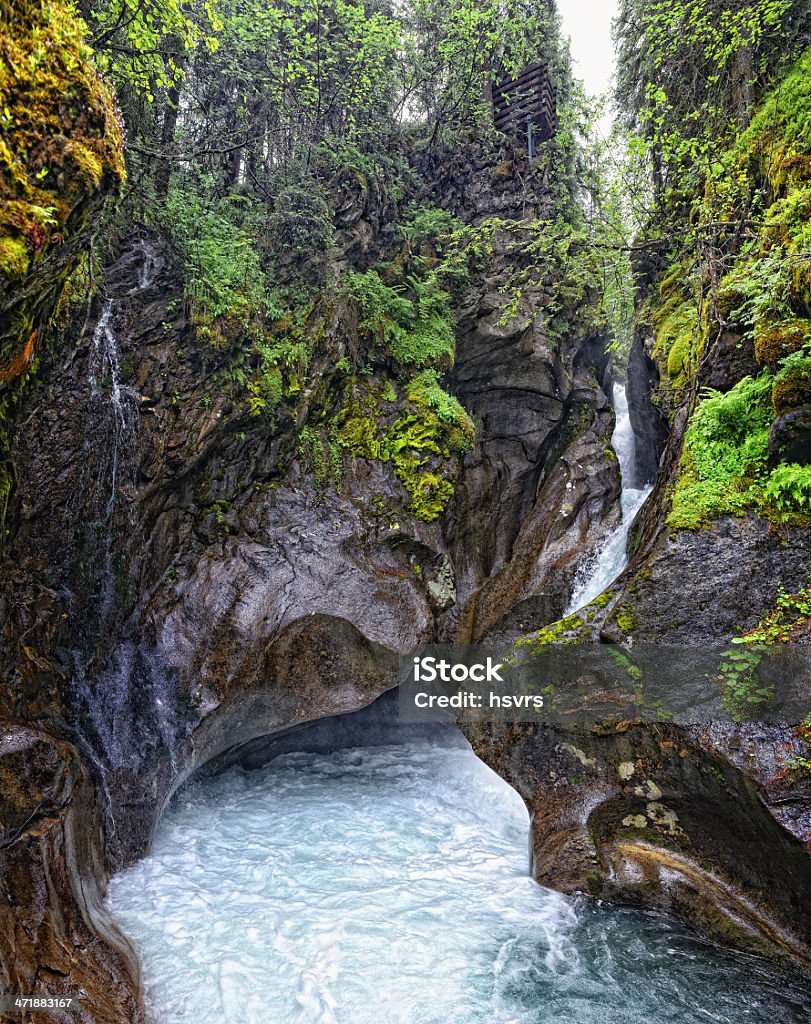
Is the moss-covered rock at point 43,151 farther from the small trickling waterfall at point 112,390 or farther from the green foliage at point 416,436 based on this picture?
Answer: the green foliage at point 416,436

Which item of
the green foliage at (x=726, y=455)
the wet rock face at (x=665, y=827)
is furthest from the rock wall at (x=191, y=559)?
the green foliage at (x=726, y=455)

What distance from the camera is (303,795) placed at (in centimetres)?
955

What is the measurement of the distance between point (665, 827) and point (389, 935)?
3084 mm

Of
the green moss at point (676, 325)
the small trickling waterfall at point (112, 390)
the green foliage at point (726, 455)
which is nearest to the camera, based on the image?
the green foliage at point (726, 455)

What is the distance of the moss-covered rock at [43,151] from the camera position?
9.63 ft

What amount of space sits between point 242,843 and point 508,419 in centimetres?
926

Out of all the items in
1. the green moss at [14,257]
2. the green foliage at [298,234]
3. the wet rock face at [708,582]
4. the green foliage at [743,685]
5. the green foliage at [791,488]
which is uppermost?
the green foliage at [298,234]

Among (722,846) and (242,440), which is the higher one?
(242,440)

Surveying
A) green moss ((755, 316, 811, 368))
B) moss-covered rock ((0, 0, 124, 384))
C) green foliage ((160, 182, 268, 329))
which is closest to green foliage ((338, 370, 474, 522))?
green foliage ((160, 182, 268, 329))

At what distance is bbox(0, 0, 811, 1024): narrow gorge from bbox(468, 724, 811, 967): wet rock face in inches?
1.5

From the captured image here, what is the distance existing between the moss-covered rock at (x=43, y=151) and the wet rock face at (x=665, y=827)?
6367mm

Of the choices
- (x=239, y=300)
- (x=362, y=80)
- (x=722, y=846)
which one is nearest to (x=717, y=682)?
(x=722, y=846)

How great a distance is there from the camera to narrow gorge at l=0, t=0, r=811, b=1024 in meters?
5.07

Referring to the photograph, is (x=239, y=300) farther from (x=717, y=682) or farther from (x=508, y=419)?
(x=717, y=682)
